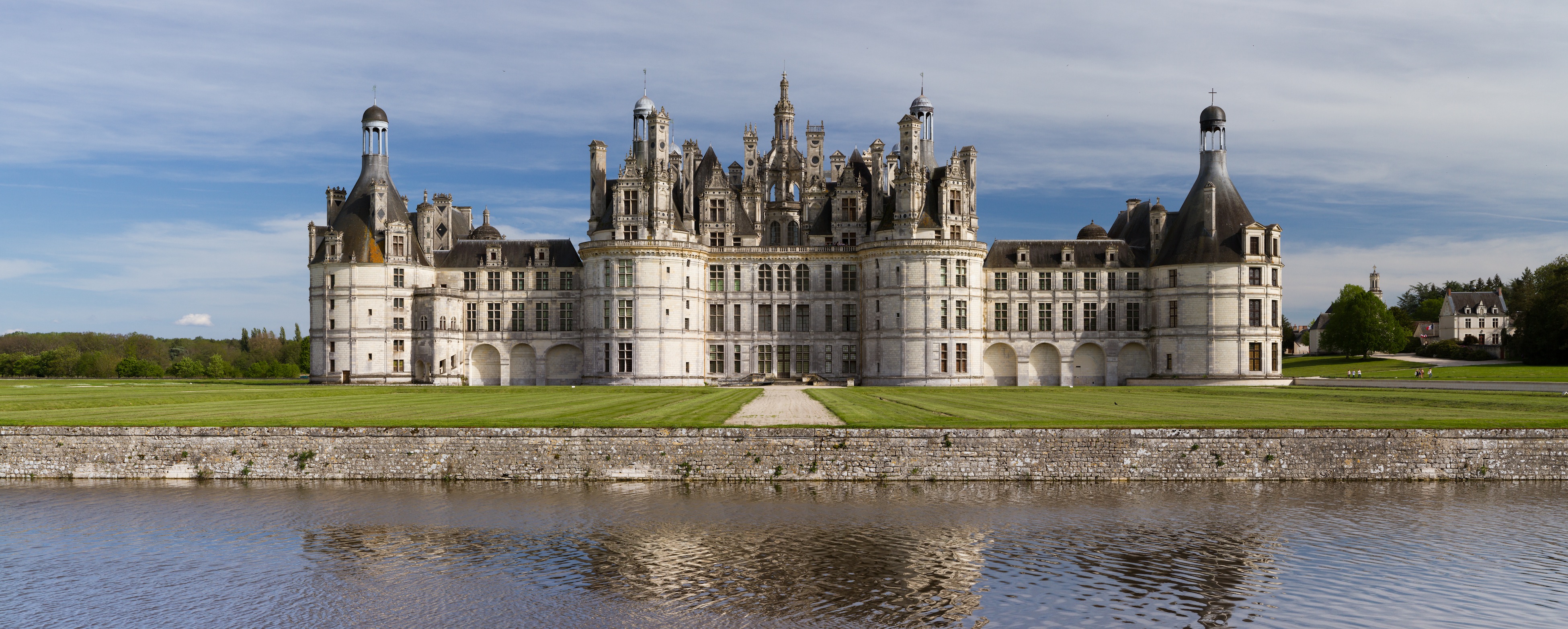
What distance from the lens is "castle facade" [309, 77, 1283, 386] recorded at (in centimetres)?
6756

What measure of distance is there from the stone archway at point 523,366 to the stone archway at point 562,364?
33.2 inches

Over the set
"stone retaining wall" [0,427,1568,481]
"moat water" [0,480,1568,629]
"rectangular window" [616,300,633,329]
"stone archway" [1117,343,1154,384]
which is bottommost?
"moat water" [0,480,1568,629]

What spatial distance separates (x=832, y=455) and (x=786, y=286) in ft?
139

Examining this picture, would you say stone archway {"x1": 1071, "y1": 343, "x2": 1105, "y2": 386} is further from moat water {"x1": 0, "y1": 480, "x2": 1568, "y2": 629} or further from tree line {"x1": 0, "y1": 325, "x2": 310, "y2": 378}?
tree line {"x1": 0, "y1": 325, "x2": 310, "y2": 378}

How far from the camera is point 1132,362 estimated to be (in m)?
72.0

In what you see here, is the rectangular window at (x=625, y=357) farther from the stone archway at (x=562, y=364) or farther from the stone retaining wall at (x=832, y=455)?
the stone retaining wall at (x=832, y=455)

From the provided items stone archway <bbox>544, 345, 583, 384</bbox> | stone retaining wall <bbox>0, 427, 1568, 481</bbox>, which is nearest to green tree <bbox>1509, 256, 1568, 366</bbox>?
stone retaining wall <bbox>0, 427, 1568, 481</bbox>

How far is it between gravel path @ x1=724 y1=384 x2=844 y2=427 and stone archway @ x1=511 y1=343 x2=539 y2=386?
2568 cm

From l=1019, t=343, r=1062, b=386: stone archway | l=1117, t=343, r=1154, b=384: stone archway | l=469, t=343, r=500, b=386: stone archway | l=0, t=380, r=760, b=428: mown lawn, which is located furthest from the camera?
l=469, t=343, r=500, b=386: stone archway

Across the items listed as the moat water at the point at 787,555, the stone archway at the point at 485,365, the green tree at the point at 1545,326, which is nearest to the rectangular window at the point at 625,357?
the stone archway at the point at 485,365

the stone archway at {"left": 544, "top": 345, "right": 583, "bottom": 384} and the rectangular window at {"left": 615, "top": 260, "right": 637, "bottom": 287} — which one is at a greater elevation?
the rectangular window at {"left": 615, "top": 260, "right": 637, "bottom": 287}

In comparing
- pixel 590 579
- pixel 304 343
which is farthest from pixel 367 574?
pixel 304 343

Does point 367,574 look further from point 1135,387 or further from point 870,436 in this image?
point 1135,387

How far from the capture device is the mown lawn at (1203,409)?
31.2 m
